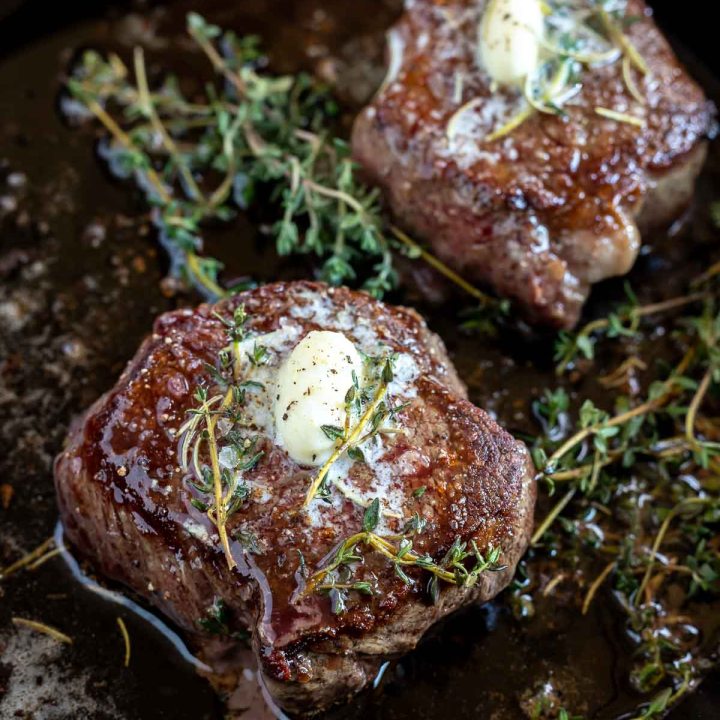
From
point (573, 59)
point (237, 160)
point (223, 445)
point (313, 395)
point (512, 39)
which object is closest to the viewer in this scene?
point (313, 395)

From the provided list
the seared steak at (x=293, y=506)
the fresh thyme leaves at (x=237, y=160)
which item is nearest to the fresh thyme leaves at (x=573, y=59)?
the fresh thyme leaves at (x=237, y=160)

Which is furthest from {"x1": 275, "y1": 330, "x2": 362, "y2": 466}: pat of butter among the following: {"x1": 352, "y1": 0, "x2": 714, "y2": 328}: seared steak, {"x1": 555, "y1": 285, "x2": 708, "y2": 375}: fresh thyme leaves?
{"x1": 555, "y1": 285, "x2": 708, "y2": 375}: fresh thyme leaves

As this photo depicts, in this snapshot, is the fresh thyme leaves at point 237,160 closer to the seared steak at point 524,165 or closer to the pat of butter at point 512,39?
the seared steak at point 524,165

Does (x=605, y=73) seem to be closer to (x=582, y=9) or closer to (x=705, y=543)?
(x=582, y=9)

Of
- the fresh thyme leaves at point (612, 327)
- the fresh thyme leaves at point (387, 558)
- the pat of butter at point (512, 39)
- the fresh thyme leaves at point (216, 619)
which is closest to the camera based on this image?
the fresh thyme leaves at point (387, 558)

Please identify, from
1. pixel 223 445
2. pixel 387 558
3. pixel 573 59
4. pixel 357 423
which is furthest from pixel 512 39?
pixel 387 558

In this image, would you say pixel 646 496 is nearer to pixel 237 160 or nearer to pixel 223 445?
pixel 223 445

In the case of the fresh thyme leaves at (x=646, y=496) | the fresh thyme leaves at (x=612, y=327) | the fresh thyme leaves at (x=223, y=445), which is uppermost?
the fresh thyme leaves at (x=223, y=445)
